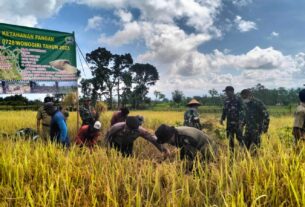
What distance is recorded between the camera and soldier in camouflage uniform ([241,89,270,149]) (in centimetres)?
645

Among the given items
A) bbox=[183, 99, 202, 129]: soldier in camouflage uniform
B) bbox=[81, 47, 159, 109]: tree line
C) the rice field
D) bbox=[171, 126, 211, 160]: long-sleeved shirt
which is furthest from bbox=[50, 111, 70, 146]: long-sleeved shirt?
bbox=[81, 47, 159, 109]: tree line

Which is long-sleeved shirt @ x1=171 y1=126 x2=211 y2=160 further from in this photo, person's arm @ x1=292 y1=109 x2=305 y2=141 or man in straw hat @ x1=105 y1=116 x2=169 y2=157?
person's arm @ x1=292 y1=109 x2=305 y2=141

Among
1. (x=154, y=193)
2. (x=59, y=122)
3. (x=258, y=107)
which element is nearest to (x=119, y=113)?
(x=59, y=122)

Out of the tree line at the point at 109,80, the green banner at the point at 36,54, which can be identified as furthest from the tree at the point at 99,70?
the green banner at the point at 36,54

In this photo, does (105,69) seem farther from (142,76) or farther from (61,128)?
(61,128)

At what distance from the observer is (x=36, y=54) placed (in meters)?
8.48

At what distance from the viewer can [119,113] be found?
6.69 meters

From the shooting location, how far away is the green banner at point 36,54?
8.10 metres

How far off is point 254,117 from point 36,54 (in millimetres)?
5297

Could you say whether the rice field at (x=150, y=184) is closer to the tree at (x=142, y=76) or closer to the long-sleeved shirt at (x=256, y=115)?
the long-sleeved shirt at (x=256, y=115)

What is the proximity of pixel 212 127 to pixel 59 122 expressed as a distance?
667cm

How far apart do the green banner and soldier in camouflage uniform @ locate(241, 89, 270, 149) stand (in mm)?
4340

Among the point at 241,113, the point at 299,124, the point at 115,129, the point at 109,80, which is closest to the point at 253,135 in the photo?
the point at 241,113

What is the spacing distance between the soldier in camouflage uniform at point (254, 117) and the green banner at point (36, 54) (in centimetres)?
434
